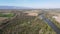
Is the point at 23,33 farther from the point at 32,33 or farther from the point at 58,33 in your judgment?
the point at 58,33

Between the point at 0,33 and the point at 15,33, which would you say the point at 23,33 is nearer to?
the point at 15,33

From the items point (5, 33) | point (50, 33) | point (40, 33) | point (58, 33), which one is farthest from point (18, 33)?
point (58, 33)

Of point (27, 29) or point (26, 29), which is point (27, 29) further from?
point (26, 29)

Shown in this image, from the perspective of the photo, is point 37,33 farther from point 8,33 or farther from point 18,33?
point 8,33

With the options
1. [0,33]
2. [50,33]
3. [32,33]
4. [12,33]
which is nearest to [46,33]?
[50,33]

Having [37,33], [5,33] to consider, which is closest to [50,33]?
[37,33]

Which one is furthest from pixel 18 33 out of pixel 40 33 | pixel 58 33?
pixel 58 33

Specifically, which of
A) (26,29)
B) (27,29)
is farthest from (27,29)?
(26,29)
